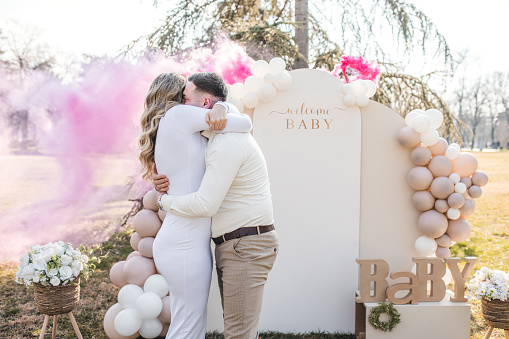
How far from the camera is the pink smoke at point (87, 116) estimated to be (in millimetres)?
3859

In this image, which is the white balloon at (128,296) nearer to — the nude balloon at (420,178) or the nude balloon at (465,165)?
the nude balloon at (420,178)

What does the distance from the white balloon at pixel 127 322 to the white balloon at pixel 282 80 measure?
6.23 ft

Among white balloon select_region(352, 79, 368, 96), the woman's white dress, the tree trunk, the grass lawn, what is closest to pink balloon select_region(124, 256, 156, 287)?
the grass lawn

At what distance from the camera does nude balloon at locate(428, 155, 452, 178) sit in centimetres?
309

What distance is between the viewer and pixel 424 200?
123 inches

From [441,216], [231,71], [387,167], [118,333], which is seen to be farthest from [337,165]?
[118,333]

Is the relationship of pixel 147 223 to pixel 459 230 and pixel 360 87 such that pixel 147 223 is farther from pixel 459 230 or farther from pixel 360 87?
pixel 459 230

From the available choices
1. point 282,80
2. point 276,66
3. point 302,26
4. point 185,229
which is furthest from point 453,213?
point 302,26

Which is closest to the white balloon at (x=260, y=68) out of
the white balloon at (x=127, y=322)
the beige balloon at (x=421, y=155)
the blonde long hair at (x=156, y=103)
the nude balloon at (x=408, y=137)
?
the nude balloon at (x=408, y=137)

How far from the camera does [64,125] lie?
3.98 metres

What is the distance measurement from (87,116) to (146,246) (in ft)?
4.96

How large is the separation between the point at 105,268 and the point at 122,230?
6.73ft

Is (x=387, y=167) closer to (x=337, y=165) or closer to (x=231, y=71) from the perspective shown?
(x=337, y=165)

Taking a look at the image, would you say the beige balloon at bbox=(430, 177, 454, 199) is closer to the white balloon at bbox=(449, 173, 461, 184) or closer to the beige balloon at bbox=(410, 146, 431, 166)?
the white balloon at bbox=(449, 173, 461, 184)
